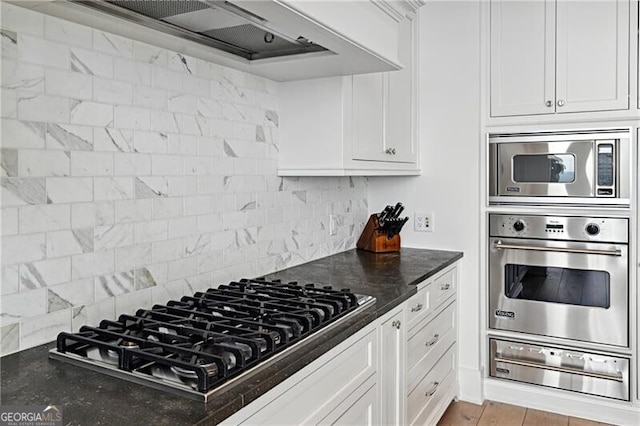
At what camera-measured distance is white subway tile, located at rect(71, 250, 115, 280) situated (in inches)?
60.9

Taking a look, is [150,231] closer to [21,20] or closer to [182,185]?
[182,185]

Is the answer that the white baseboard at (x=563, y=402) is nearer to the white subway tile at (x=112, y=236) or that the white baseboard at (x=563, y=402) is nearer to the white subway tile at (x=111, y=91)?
the white subway tile at (x=112, y=236)

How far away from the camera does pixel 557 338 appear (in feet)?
9.50

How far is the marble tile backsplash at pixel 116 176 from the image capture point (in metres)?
1.40

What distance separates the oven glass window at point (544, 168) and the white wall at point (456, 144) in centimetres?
23

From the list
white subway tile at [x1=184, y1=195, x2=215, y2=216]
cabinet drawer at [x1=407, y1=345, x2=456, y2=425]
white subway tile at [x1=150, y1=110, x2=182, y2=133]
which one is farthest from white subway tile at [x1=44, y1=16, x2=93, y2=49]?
cabinet drawer at [x1=407, y1=345, x2=456, y2=425]

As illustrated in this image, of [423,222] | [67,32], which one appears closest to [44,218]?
[67,32]

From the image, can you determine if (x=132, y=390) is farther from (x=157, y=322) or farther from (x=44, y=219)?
(x=44, y=219)

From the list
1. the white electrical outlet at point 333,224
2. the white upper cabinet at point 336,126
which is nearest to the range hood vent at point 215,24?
the white upper cabinet at point 336,126

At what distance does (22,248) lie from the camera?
4.60 feet

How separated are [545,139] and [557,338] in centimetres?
110

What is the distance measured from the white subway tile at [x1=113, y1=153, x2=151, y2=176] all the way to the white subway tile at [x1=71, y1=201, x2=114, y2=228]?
4.5 inches

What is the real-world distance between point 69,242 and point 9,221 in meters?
0.19

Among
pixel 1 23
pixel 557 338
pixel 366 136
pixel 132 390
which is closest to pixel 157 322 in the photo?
pixel 132 390
